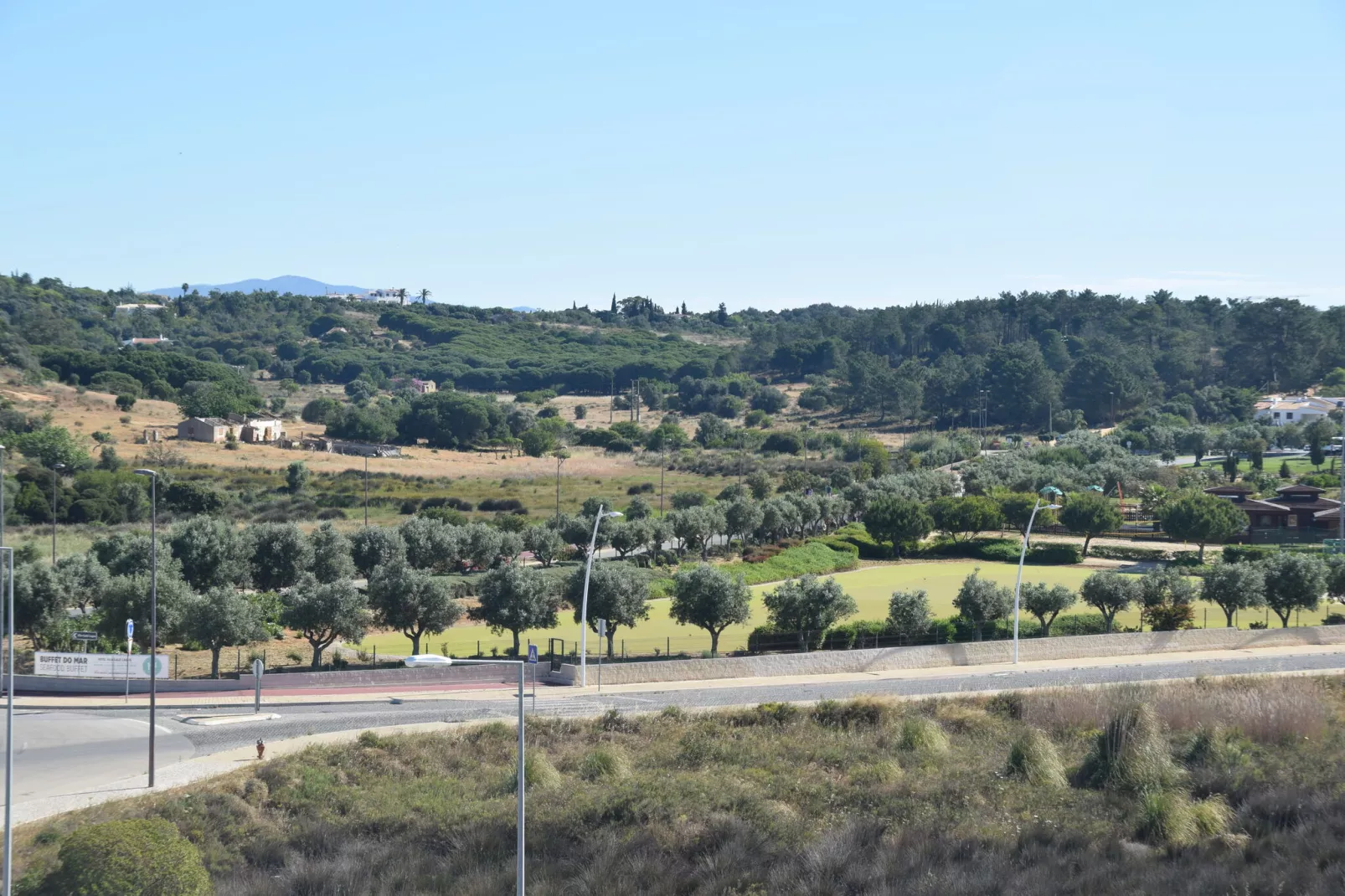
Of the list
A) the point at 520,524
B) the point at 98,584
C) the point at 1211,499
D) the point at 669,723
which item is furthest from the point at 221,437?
the point at 669,723

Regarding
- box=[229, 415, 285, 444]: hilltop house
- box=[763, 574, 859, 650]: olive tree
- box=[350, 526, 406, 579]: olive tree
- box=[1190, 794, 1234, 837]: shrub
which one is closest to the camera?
box=[1190, 794, 1234, 837]: shrub

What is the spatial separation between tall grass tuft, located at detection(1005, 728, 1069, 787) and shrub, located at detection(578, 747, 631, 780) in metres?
8.49

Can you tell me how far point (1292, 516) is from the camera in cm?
7994

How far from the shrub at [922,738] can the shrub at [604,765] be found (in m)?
7.10

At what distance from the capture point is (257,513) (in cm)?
8288

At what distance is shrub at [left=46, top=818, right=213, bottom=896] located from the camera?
19.7m

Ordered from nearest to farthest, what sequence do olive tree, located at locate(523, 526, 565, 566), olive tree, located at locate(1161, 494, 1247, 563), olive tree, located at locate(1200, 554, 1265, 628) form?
olive tree, located at locate(1200, 554, 1265, 628) → olive tree, located at locate(523, 526, 565, 566) → olive tree, located at locate(1161, 494, 1247, 563)

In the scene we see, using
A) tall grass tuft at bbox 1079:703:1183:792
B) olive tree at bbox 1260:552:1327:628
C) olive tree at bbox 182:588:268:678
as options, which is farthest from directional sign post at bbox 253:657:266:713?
olive tree at bbox 1260:552:1327:628

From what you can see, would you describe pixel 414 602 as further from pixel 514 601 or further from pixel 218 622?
pixel 218 622

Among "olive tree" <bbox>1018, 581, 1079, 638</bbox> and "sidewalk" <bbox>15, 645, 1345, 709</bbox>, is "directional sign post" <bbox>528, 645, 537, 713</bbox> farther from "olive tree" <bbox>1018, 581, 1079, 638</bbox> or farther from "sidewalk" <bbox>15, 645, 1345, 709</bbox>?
"olive tree" <bbox>1018, 581, 1079, 638</bbox>

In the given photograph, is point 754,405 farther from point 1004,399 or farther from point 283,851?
point 283,851

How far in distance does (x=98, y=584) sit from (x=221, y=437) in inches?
2862

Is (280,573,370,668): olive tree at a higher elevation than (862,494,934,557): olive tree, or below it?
below

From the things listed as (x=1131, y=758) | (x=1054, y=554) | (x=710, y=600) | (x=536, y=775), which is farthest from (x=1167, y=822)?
(x=1054, y=554)
